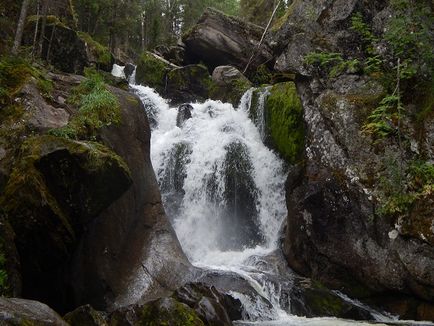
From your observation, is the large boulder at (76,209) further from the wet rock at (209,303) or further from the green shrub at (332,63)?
the green shrub at (332,63)

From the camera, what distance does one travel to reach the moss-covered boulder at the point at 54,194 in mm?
7629

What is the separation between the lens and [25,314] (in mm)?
4344

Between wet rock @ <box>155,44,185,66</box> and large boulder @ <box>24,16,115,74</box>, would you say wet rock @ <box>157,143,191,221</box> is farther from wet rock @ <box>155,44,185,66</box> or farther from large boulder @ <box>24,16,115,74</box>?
wet rock @ <box>155,44,185,66</box>

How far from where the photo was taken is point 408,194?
377 inches

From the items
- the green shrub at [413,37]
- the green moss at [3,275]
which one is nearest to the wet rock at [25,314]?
the green moss at [3,275]

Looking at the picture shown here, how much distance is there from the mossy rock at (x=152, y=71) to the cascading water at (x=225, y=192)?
20.2 ft

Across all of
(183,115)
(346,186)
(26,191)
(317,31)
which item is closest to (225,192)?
(346,186)

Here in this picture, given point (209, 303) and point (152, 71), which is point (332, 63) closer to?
point (209, 303)

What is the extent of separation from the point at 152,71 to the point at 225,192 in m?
11.1

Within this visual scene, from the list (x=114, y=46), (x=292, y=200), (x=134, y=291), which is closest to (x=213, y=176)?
(x=292, y=200)

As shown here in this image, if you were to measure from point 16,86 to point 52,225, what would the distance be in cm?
439

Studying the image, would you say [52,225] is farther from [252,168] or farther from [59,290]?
[252,168]

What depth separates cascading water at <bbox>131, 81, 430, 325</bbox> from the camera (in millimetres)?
12898

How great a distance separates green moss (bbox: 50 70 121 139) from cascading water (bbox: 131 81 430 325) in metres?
4.01
